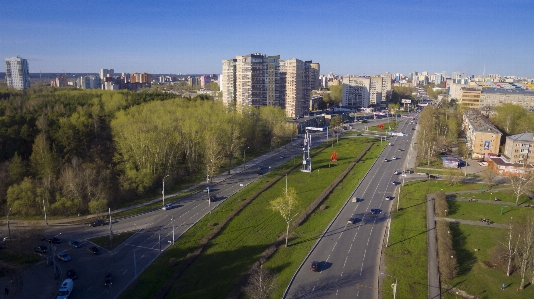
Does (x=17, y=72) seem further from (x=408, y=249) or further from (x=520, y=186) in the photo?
(x=520, y=186)

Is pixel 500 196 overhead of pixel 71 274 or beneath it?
overhead

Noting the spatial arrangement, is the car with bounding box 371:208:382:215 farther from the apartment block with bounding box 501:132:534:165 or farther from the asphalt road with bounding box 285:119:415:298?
the apartment block with bounding box 501:132:534:165

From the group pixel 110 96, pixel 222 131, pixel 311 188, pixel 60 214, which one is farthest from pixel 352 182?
pixel 110 96

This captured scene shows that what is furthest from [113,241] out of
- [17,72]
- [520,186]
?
[17,72]

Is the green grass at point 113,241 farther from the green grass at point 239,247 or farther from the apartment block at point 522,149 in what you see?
the apartment block at point 522,149

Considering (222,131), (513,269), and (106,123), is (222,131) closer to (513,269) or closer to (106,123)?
(106,123)

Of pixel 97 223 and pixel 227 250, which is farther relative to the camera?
pixel 97 223

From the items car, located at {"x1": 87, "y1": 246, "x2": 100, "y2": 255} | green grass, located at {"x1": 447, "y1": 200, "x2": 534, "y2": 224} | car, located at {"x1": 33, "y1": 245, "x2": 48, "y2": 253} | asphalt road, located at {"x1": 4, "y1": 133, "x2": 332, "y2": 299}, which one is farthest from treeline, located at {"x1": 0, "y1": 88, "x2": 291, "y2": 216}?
green grass, located at {"x1": 447, "y1": 200, "x2": 534, "y2": 224}
